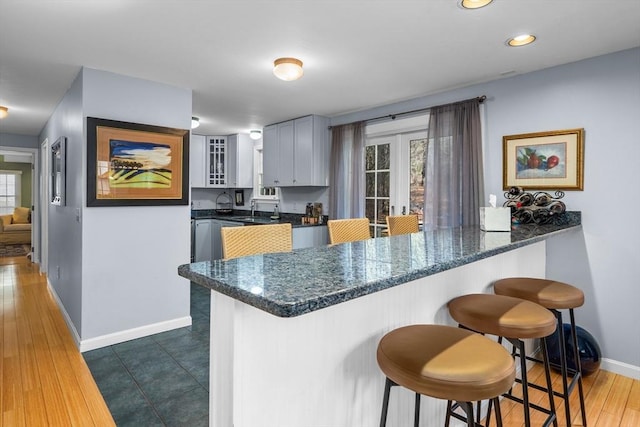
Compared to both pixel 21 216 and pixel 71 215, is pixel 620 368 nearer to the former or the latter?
pixel 71 215

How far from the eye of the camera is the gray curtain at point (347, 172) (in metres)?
4.32

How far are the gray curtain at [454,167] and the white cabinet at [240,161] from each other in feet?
11.0

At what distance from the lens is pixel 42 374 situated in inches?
98.0

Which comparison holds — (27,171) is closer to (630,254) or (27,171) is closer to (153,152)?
(153,152)

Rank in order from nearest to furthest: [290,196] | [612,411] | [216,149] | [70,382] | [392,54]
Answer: [612,411] < [70,382] < [392,54] < [290,196] < [216,149]

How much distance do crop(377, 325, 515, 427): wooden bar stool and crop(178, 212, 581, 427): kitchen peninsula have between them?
0.16 metres

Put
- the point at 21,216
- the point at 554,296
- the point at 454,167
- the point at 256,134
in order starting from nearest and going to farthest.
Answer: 1. the point at 554,296
2. the point at 454,167
3. the point at 256,134
4. the point at 21,216

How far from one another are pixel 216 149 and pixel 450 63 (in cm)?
439

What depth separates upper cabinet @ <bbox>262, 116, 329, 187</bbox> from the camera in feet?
15.1

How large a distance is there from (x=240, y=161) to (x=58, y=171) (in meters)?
2.67

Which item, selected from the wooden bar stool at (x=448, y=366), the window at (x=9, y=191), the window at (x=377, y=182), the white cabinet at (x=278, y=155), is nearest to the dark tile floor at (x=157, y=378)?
the wooden bar stool at (x=448, y=366)

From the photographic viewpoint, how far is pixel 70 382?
2389 mm

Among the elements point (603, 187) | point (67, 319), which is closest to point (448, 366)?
point (603, 187)

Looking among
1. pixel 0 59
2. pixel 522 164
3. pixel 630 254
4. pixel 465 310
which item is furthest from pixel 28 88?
pixel 630 254
